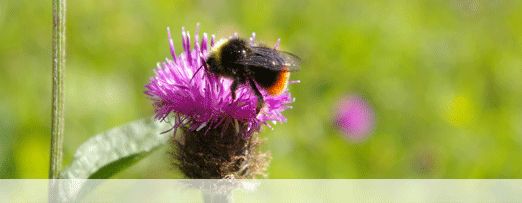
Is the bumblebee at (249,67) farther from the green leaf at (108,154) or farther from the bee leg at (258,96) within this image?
the green leaf at (108,154)

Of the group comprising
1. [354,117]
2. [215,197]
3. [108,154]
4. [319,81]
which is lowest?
[354,117]

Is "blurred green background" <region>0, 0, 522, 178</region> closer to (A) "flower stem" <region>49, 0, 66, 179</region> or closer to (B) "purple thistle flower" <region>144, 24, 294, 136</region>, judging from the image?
(B) "purple thistle flower" <region>144, 24, 294, 136</region>

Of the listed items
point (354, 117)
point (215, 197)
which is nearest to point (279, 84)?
point (215, 197)

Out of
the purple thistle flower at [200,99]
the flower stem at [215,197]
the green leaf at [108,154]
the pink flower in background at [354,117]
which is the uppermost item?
the purple thistle flower at [200,99]

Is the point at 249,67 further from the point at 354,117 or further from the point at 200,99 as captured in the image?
the point at 354,117

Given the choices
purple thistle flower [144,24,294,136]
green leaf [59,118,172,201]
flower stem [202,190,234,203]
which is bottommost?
flower stem [202,190,234,203]

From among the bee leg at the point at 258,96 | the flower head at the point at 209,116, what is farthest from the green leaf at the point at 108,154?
the bee leg at the point at 258,96

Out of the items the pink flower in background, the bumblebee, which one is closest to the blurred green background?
the pink flower in background
